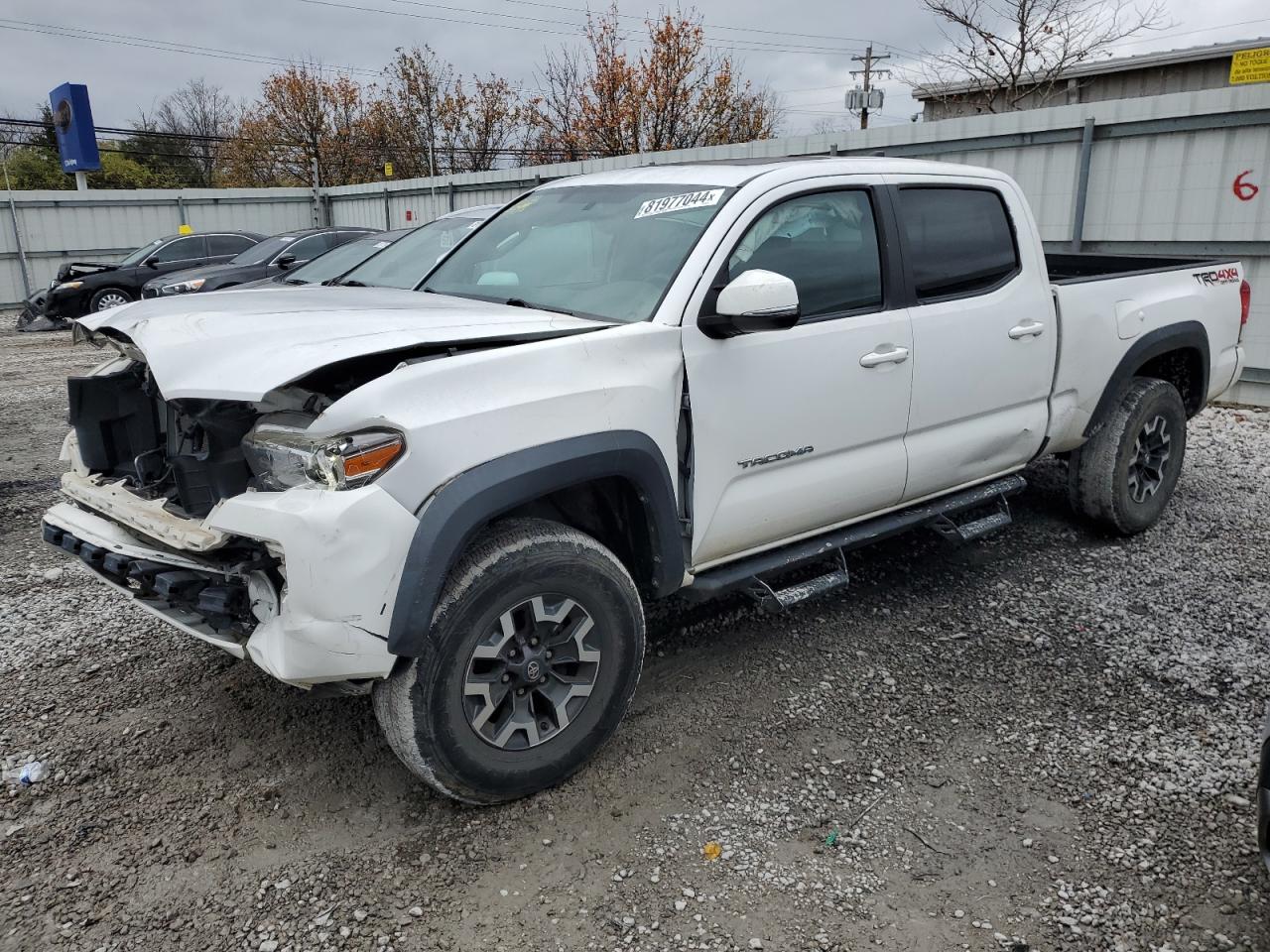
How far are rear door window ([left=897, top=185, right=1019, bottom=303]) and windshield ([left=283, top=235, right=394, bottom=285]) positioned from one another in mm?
6666

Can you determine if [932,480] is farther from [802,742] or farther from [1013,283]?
[802,742]

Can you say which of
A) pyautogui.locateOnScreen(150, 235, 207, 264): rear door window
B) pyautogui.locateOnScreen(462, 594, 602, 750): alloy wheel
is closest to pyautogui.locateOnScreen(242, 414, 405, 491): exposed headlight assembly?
pyautogui.locateOnScreen(462, 594, 602, 750): alloy wheel

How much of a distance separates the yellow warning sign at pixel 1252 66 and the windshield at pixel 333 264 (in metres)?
8.21

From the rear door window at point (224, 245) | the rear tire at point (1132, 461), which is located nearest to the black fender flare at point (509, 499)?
the rear tire at point (1132, 461)

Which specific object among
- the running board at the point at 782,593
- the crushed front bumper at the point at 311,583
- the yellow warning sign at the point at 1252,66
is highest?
the yellow warning sign at the point at 1252,66

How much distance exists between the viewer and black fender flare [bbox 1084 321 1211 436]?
4895 mm

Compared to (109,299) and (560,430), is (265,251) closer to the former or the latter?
(109,299)

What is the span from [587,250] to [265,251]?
12474 mm

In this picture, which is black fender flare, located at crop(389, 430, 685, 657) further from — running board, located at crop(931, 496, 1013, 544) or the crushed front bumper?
running board, located at crop(931, 496, 1013, 544)

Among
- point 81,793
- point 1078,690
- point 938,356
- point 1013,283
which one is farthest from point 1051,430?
point 81,793

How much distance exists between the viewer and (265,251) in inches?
574

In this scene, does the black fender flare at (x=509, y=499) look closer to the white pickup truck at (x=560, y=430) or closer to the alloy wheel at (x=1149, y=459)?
the white pickup truck at (x=560, y=430)

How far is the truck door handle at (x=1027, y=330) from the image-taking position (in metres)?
4.26

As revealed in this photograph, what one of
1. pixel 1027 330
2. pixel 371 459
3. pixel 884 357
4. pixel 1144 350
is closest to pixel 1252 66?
pixel 1144 350
